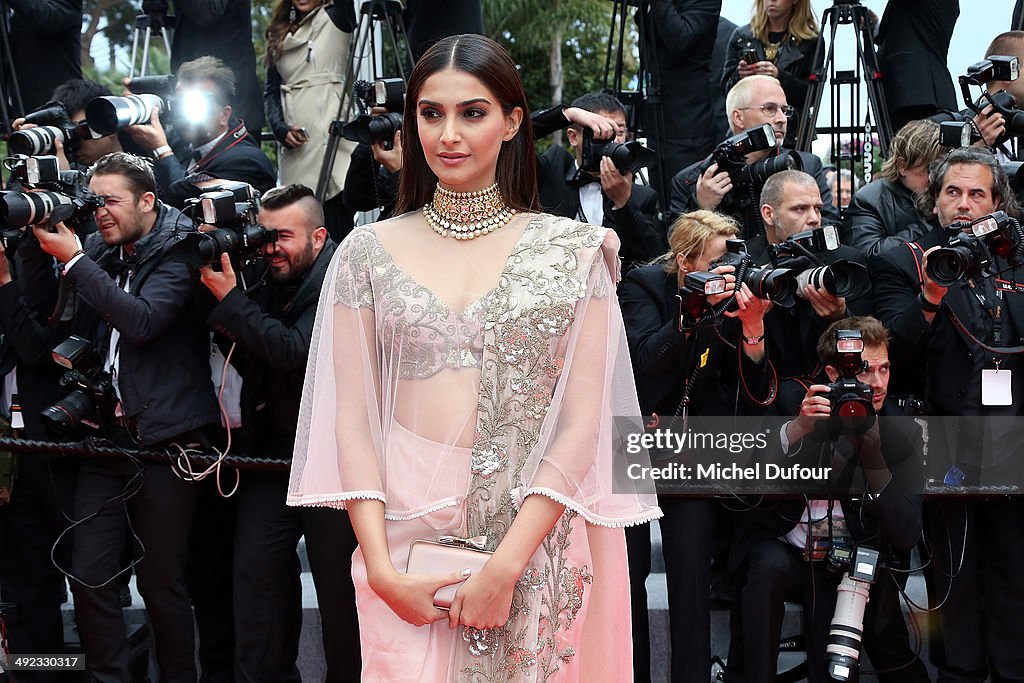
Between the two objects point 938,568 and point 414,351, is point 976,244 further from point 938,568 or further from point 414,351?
point 414,351

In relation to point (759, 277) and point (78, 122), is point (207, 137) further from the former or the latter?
point (759, 277)

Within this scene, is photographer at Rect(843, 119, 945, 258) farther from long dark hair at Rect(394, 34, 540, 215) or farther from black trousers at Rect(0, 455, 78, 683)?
black trousers at Rect(0, 455, 78, 683)

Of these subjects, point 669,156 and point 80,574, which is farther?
point 669,156

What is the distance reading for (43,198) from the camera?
4059 millimetres

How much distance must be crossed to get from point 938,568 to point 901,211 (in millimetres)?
1407

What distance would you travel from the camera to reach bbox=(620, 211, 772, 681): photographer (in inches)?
160

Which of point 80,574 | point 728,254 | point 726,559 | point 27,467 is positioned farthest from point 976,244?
point 27,467

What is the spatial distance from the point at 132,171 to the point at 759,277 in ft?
7.32

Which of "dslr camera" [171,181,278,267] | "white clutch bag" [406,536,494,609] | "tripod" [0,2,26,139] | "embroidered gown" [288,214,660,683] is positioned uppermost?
"tripod" [0,2,26,139]

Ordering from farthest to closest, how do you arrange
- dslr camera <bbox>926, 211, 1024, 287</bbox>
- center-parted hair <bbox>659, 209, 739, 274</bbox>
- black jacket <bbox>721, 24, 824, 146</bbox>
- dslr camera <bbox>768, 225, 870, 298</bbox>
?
black jacket <bbox>721, 24, 824, 146</bbox>
center-parted hair <bbox>659, 209, 739, 274</bbox>
dslr camera <bbox>768, 225, 870, 298</bbox>
dslr camera <bbox>926, 211, 1024, 287</bbox>

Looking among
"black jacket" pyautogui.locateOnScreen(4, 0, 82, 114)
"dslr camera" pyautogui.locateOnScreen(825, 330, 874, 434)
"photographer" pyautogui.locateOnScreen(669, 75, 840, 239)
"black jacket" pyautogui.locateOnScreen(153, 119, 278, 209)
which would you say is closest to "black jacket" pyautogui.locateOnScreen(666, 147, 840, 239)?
"photographer" pyautogui.locateOnScreen(669, 75, 840, 239)

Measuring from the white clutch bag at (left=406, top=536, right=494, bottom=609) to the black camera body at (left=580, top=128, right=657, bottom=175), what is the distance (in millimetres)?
2519

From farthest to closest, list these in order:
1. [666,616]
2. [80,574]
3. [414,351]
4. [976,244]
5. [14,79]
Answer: [14,79], [666,616], [80,574], [976,244], [414,351]

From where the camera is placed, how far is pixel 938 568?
4227 mm
